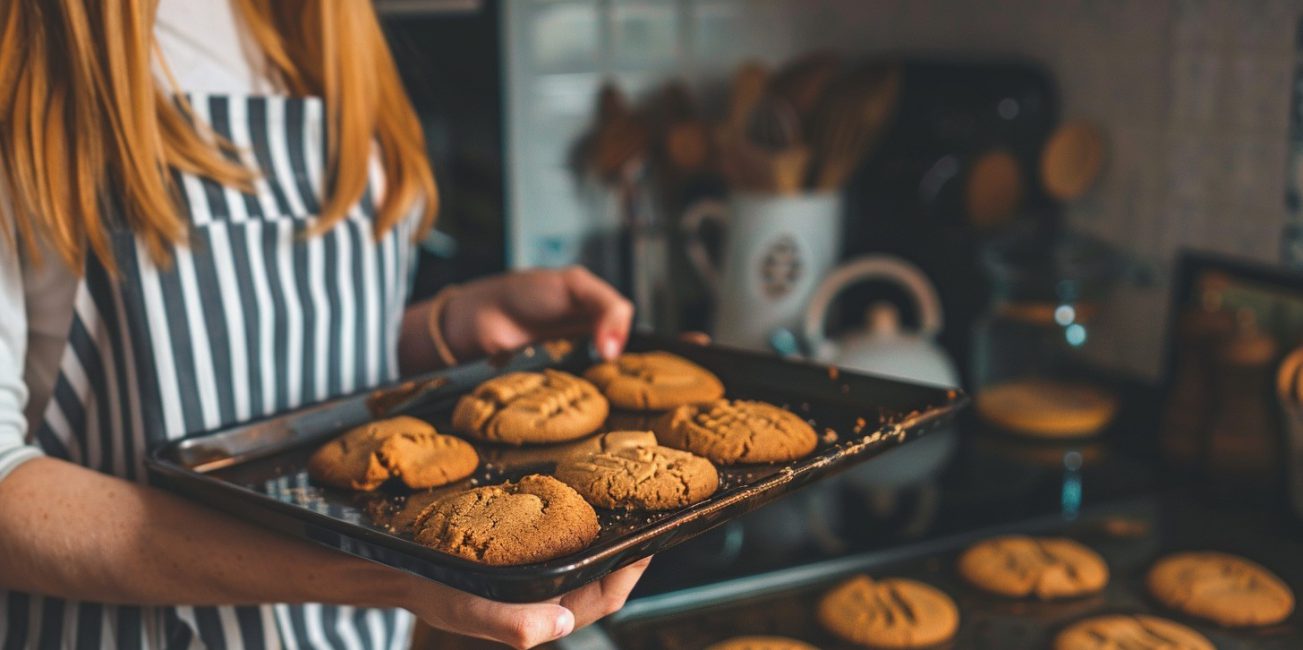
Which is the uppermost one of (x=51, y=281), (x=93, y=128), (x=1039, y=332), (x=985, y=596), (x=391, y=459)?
(x=93, y=128)

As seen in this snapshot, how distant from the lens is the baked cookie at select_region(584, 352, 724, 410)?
982 millimetres

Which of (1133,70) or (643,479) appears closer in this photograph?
(643,479)

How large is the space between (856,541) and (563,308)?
42 centimetres

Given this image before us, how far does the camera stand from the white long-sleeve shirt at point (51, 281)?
2.68ft

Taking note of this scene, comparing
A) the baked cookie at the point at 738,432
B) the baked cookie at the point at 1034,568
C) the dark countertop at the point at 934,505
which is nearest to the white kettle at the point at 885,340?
the dark countertop at the point at 934,505

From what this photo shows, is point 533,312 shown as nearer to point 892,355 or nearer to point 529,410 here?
point 529,410

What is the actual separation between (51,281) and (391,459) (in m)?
0.29

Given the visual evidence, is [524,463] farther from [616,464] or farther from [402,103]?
[402,103]

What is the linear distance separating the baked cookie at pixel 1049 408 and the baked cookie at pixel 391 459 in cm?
91

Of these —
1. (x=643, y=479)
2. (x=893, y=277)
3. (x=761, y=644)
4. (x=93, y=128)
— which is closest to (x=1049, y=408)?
(x=893, y=277)

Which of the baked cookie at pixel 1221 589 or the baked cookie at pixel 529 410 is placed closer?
the baked cookie at pixel 529 410

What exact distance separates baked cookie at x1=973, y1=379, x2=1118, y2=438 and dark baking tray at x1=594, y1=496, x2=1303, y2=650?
23 centimetres

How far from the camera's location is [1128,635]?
3.32ft

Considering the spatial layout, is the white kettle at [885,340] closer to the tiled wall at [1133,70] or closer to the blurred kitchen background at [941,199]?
the blurred kitchen background at [941,199]
